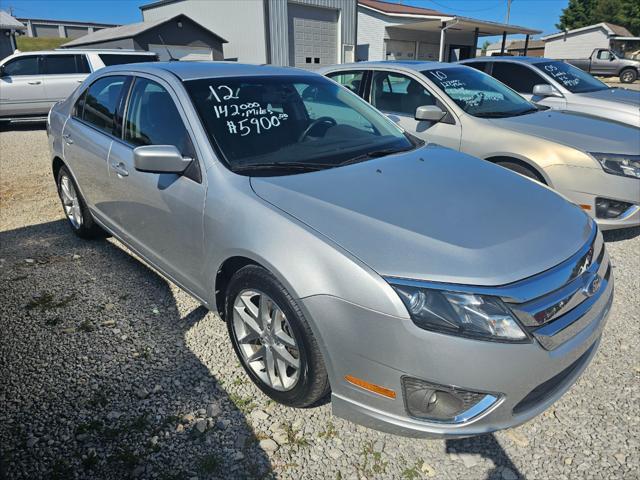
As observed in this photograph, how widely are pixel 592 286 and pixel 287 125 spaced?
6.21 ft

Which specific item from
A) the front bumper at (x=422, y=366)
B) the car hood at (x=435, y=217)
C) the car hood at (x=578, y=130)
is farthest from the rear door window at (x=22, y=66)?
the front bumper at (x=422, y=366)

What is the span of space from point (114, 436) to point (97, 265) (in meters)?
2.12

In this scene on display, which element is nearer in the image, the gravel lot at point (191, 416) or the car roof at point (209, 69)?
the gravel lot at point (191, 416)

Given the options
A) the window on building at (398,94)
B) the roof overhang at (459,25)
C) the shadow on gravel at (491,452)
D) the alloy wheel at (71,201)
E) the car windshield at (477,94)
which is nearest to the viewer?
the shadow on gravel at (491,452)

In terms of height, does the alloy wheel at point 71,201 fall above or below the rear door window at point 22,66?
below

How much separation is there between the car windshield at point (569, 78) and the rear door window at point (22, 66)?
10837 millimetres

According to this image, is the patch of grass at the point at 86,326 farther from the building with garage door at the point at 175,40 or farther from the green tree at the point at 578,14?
the green tree at the point at 578,14

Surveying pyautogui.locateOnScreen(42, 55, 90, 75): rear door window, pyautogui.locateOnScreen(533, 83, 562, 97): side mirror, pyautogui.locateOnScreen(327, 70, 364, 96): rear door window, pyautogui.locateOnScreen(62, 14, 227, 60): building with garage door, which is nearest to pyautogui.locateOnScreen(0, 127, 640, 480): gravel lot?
pyautogui.locateOnScreen(327, 70, 364, 96): rear door window

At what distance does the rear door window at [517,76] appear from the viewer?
7.12 metres

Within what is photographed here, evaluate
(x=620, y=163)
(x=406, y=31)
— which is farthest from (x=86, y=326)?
(x=406, y=31)

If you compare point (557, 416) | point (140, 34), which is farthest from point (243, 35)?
point (557, 416)

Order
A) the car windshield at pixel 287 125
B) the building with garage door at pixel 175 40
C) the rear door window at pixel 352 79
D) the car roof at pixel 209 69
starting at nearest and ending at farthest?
the car windshield at pixel 287 125
the car roof at pixel 209 69
the rear door window at pixel 352 79
the building with garage door at pixel 175 40

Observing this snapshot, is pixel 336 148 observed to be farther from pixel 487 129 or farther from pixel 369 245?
pixel 487 129

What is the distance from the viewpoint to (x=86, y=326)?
3135mm
